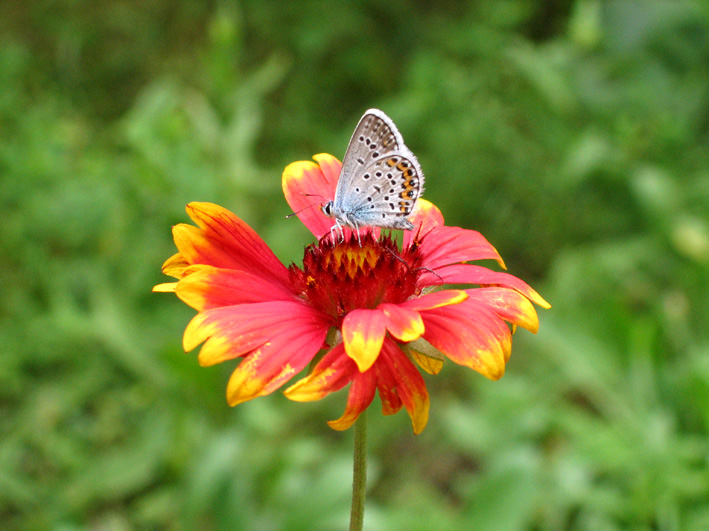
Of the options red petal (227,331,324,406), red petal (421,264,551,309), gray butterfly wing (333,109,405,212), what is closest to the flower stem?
red petal (227,331,324,406)

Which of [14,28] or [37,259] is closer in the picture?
[37,259]

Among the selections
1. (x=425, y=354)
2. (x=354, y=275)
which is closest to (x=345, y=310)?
(x=354, y=275)

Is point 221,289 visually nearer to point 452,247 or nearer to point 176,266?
point 176,266

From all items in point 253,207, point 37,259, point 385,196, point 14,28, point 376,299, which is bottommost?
point 376,299

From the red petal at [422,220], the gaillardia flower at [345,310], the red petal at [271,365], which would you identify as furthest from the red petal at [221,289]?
the red petal at [422,220]

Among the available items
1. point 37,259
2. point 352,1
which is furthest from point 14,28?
point 37,259

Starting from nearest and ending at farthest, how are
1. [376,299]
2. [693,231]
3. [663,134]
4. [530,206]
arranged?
[376,299] < [693,231] < [663,134] < [530,206]

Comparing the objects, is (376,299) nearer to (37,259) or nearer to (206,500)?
(206,500)
